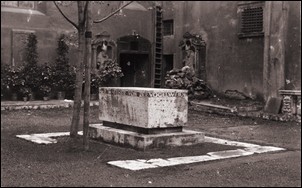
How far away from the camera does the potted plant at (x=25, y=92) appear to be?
12948 millimetres

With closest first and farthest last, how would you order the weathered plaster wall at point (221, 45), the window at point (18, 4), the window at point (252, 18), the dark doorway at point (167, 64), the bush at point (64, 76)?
the dark doorway at point (167, 64) < the bush at point (64, 76) < the weathered plaster wall at point (221, 45) < the window at point (252, 18) < the window at point (18, 4)

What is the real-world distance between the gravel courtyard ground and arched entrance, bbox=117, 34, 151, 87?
1111mm

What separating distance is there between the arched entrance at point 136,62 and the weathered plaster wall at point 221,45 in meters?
0.87

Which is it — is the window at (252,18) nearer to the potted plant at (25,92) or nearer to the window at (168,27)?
the window at (168,27)

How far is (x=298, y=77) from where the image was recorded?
40.8 feet

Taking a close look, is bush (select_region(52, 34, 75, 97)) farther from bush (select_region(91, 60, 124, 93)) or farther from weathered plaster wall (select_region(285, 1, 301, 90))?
weathered plaster wall (select_region(285, 1, 301, 90))

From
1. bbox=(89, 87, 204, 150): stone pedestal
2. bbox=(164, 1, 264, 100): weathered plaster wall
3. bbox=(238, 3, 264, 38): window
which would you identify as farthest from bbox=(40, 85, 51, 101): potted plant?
bbox=(238, 3, 264, 38): window

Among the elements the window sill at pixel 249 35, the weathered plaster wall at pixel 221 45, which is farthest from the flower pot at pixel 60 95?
the window sill at pixel 249 35

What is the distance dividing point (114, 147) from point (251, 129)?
13.0 feet

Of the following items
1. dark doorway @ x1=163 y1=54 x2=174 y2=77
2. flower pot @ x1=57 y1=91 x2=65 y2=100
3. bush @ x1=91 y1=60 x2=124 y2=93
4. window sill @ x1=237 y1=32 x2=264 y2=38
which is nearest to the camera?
bush @ x1=91 y1=60 x2=124 y2=93

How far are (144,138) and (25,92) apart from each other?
636 cm

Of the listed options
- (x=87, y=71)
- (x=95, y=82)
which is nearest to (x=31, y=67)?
(x=95, y=82)

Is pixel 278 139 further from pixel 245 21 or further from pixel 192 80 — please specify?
pixel 245 21

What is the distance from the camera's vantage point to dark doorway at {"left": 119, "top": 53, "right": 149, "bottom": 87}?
22.3 feet
